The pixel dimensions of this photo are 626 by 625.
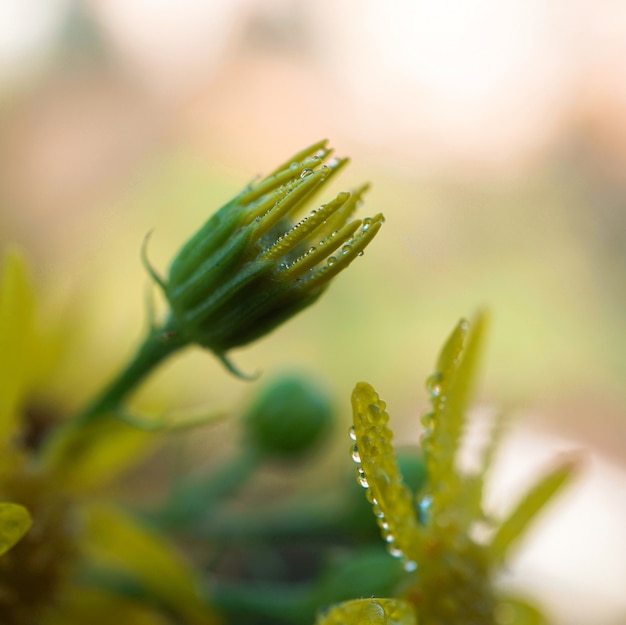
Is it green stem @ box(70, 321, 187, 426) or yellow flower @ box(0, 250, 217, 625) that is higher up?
green stem @ box(70, 321, 187, 426)

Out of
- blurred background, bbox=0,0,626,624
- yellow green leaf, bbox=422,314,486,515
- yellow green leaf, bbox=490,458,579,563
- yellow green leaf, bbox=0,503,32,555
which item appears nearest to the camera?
yellow green leaf, bbox=0,503,32,555

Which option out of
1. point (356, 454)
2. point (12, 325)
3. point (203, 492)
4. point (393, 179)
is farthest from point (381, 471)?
point (393, 179)

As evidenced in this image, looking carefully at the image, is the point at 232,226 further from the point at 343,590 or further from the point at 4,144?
the point at 4,144

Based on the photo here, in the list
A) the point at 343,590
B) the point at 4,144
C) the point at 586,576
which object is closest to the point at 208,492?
the point at 343,590

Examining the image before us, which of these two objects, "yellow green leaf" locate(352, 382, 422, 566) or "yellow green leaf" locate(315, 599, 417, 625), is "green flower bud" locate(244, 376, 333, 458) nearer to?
"yellow green leaf" locate(352, 382, 422, 566)

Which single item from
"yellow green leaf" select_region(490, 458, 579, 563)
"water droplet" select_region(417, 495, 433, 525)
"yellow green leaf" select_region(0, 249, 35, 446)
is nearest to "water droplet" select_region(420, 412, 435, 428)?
"water droplet" select_region(417, 495, 433, 525)

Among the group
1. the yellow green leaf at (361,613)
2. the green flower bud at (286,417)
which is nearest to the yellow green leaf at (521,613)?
the green flower bud at (286,417)

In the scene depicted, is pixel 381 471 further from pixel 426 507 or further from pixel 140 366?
pixel 140 366
